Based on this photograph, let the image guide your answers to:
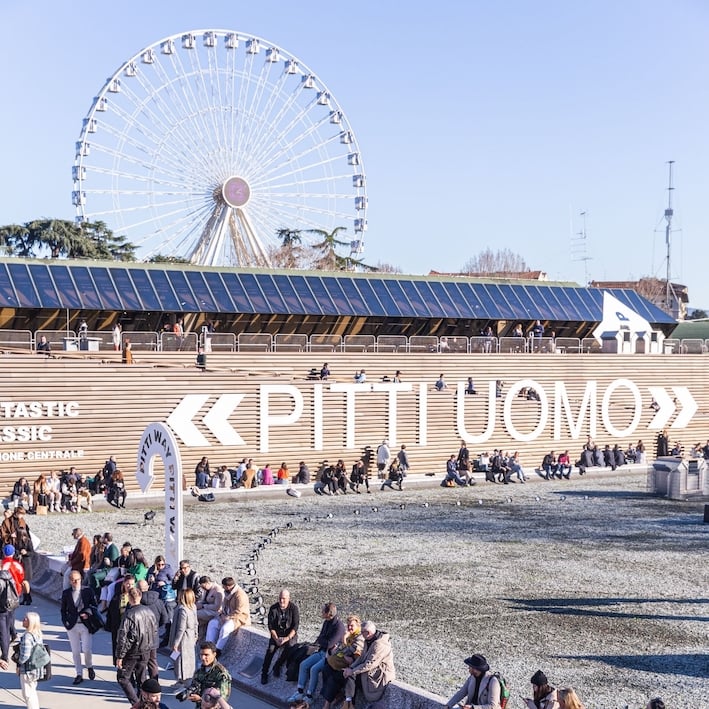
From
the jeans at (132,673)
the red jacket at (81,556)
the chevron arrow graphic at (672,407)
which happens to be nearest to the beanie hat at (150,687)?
the jeans at (132,673)

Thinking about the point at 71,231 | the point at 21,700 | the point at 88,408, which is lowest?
the point at 21,700

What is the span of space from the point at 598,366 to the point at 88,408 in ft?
64.2

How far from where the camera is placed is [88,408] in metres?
31.6

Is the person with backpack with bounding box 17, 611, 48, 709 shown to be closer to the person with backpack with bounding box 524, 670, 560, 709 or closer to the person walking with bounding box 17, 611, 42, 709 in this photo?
the person walking with bounding box 17, 611, 42, 709

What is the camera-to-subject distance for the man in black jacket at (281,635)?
13.5 metres

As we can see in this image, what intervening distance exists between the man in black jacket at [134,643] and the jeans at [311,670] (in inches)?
64.9

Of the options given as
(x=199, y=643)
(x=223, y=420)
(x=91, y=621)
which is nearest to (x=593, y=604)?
(x=199, y=643)

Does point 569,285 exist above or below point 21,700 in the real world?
above

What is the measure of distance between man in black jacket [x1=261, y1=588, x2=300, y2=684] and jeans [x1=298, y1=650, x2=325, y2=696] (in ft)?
1.87

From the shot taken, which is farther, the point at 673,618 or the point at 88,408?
the point at 88,408

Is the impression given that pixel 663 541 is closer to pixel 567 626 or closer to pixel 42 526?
pixel 567 626

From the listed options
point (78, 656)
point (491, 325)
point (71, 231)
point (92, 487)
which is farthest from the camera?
point (71, 231)

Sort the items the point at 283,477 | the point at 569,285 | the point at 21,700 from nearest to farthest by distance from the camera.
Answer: the point at 21,700
the point at 283,477
the point at 569,285

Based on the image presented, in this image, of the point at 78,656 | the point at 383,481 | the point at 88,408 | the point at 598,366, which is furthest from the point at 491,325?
the point at 78,656
